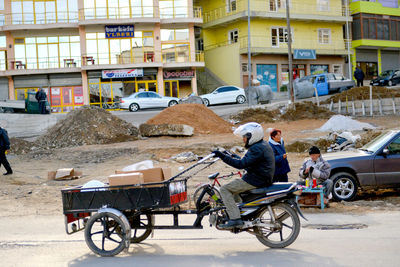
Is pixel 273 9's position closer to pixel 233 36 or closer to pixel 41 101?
pixel 233 36

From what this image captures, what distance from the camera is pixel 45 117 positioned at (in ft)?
105

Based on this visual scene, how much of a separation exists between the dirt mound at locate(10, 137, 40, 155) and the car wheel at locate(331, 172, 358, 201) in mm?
16234

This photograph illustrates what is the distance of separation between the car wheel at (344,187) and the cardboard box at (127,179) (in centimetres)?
548

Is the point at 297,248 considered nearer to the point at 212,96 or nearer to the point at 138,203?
the point at 138,203

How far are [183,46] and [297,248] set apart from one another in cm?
4275

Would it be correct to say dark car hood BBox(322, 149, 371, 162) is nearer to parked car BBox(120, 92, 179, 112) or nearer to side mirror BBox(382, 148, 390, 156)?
side mirror BBox(382, 148, 390, 156)

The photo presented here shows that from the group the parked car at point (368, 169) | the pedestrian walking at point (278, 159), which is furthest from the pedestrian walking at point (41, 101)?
the pedestrian walking at point (278, 159)

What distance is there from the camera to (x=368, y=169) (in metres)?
11.0

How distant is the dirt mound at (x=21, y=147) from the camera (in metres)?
23.2

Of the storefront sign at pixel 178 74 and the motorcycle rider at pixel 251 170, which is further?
the storefront sign at pixel 178 74

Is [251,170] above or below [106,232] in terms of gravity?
above

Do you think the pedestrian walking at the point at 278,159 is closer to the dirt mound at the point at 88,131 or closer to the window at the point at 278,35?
the dirt mound at the point at 88,131

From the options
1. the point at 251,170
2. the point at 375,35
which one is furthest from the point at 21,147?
the point at 375,35

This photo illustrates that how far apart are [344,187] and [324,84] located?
29784mm
